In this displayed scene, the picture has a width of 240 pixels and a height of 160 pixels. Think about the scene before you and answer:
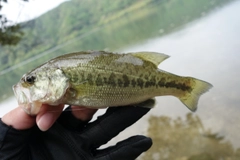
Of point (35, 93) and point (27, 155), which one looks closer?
point (35, 93)

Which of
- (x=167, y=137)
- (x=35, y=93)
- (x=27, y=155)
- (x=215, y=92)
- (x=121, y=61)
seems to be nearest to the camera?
(x=35, y=93)

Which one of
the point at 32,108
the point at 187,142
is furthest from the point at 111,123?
the point at 187,142

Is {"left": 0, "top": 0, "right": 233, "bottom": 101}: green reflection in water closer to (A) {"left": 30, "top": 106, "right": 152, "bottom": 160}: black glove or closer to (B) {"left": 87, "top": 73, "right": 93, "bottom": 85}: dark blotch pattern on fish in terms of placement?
(A) {"left": 30, "top": 106, "right": 152, "bottom": 160}: black glove

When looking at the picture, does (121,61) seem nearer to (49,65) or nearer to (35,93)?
(49,65)

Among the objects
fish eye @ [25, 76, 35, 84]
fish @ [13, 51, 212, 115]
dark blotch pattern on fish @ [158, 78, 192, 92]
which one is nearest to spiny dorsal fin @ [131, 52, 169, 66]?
fish @ [13, 51, 212, 115]

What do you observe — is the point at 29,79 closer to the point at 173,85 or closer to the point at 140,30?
the point at 173,85

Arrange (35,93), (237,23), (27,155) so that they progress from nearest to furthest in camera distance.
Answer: (35,93) → (27,155) → (237,23)

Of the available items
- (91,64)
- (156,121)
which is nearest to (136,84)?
(91,64)
